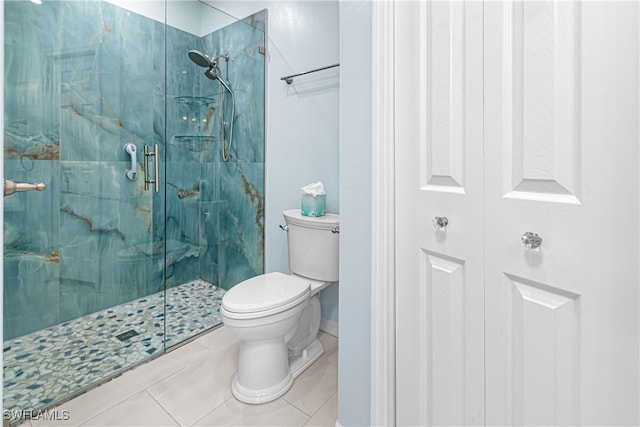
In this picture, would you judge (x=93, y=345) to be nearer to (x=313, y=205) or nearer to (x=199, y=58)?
(x=313, y=205)

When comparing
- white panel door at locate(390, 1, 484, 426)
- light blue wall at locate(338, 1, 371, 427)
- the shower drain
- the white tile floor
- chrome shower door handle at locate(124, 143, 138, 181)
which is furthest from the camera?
chrome shower door handle at locate(124, 143, 138, 181)

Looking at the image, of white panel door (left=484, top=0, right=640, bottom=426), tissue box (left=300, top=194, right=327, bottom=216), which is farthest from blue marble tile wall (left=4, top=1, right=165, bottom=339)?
white panel door (left=484, top=0, right=640, bottom=426)

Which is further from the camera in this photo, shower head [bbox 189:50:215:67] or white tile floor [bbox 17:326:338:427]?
shower head [bbox 189:50:215:67]

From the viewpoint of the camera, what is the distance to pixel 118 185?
2.17 meters

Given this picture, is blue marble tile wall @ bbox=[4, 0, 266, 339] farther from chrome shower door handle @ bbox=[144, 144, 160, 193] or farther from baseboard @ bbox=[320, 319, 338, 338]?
baseboard @ bbox=[320, 319, 338, 338]

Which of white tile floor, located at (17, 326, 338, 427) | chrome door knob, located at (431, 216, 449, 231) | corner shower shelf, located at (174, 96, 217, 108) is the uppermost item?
corner shower shelf, located at (174, 96, 217, 108)

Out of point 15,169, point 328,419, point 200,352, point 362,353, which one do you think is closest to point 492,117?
point 362,353

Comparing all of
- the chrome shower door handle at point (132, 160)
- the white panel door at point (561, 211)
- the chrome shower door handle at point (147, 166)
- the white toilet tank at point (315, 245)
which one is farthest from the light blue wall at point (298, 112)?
the white panel door at point (561, 211)

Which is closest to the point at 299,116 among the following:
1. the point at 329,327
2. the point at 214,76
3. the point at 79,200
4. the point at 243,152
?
the point at 243,152

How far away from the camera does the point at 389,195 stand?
101cm

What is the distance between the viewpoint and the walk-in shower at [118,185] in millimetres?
1731

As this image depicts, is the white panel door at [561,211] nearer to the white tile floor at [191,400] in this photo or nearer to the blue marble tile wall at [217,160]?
the white tile floor at [191,400]

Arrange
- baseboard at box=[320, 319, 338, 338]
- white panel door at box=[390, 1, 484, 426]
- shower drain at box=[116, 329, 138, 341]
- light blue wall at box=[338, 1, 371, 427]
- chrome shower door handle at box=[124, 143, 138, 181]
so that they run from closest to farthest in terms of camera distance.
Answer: white panel door at box=[390, 1, 484, 426] → light blue wall at box=[338, 1, 371, 427] → shower drain at box=[116, 329, 138, 341] → baseboard at box=[320, 319, 338, 338] → chrome shower door handle at box=[124, 143, 138, 181]

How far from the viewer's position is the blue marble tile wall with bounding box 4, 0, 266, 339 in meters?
1.78
